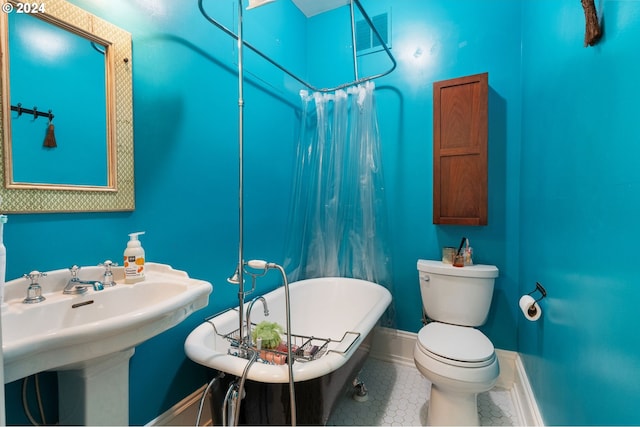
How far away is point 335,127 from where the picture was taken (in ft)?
7.70

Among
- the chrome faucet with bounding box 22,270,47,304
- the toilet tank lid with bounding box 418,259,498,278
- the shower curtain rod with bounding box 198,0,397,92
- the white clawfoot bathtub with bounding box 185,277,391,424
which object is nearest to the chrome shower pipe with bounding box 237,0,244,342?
the white clawfoot bathtub with bounding box 185,277,391,424

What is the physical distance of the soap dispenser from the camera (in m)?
1.14

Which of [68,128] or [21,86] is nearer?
[21,86]

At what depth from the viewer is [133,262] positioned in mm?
1156

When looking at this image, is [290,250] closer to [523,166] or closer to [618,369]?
[523,166]

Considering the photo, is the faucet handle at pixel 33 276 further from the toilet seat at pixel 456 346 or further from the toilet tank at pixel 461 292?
the toilet tank at pixel 461 292

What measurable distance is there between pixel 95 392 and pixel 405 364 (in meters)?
1.87

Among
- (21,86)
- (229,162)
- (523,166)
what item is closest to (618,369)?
(523,166)

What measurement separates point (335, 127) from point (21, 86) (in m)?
1.79

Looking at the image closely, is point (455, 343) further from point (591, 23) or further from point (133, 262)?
point (133, 262)

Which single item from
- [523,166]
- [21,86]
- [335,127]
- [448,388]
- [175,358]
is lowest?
[448,388]

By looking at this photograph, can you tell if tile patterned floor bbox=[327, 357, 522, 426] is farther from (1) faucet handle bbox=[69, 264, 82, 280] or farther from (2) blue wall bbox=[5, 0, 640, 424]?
(1) faucet handle bbox=[69, 264, 82, 280]

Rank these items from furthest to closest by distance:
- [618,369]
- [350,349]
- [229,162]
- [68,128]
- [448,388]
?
[229,162], [448,388], [350,349], [68,128], [618,369]

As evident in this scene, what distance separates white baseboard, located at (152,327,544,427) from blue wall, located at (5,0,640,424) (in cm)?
5
